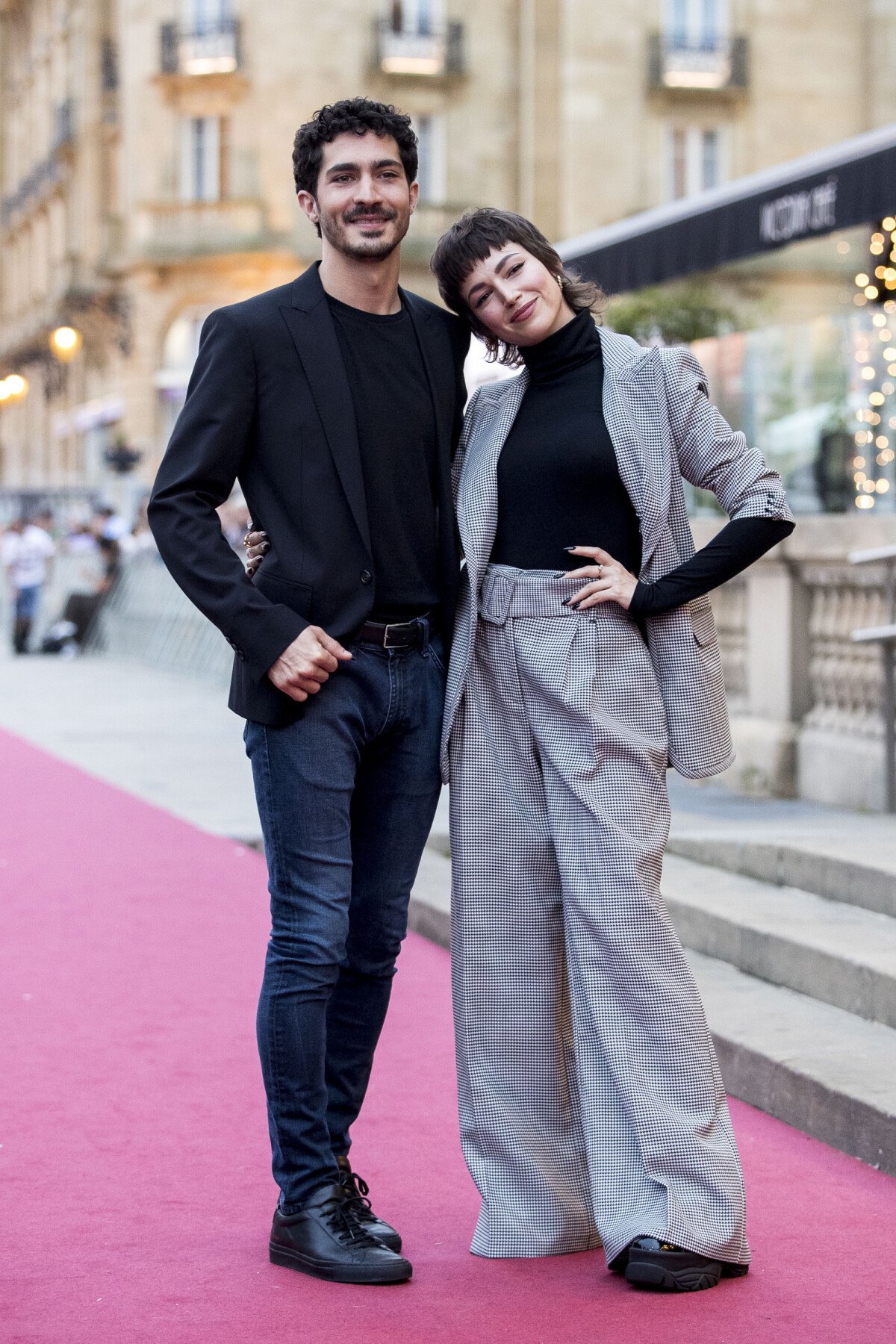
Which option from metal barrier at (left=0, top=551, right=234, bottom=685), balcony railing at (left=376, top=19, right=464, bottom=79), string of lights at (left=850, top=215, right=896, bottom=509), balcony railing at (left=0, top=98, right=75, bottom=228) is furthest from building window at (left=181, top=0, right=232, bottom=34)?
string of lights at (left=850, top=215, right=896, bottom=509)

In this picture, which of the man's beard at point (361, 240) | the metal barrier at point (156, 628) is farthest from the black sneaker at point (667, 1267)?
the metal barrier at point (156, 628)

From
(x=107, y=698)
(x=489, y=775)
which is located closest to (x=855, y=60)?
(x=107, y=698)

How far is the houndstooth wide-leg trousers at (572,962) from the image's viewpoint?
341 cm

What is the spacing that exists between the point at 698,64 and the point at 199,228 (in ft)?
33.7

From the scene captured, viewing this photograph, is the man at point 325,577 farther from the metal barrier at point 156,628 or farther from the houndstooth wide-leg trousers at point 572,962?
the metal barrier at point 156,628

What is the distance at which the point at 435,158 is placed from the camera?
1487 inches

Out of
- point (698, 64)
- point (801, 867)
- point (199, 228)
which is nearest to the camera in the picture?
point (801, 867)

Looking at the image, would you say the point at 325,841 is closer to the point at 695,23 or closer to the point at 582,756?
the point at 582,756

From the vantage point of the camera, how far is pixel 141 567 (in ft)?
82.4

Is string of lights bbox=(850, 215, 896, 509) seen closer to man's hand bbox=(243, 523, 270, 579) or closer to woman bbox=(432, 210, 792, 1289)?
woman bbox=(432, 210, 792, 1289)

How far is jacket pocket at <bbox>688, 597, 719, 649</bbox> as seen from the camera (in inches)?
139

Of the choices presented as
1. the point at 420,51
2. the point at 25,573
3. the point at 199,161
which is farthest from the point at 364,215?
the point at 199,161

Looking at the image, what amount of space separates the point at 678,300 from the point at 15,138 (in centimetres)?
4134

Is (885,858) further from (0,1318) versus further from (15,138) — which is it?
(15,138)
